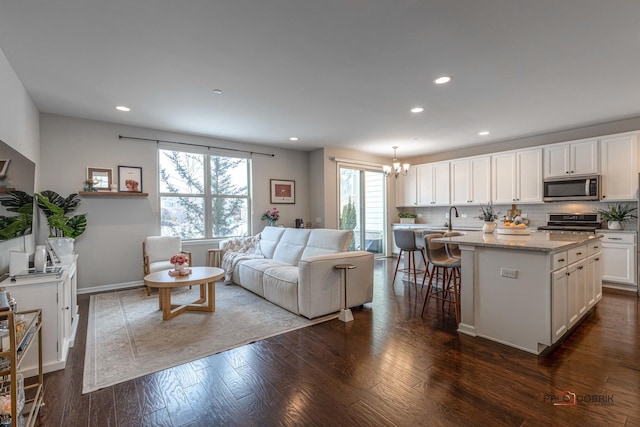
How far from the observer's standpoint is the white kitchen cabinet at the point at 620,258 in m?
4.50

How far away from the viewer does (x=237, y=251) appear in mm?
5457

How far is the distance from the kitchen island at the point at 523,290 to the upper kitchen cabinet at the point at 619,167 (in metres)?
2.51

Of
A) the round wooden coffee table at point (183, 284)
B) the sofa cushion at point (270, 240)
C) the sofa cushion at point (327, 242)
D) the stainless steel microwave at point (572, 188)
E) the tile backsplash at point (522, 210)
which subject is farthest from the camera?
the tile backsplash at point (522, 210)

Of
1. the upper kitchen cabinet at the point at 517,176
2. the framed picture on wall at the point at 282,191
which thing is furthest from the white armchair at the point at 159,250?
the upper kitchen cabinet at the point at 517,176

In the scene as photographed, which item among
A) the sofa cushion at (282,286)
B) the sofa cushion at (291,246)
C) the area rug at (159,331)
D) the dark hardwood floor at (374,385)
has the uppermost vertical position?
the sofa cushion at (291,246)

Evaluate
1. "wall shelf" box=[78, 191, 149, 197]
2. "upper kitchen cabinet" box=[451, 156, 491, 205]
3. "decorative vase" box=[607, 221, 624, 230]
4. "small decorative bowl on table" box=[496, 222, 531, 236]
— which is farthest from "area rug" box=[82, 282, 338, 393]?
"decorative vase" box=[607, 221, 624, 230]

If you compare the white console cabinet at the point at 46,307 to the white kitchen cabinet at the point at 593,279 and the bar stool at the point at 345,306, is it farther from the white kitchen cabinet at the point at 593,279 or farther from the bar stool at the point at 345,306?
the white kitchen cabinet at the point at 593,279

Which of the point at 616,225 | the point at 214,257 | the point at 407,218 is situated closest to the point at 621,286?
the point at 616,225

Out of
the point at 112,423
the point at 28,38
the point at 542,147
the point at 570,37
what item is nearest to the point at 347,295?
the point at 112,423

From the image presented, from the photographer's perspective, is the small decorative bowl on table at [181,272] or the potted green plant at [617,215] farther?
the potted green plant at [617,215]

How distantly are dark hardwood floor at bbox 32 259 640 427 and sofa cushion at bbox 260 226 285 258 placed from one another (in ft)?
7.50

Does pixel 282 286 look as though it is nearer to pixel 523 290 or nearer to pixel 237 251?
pixel 237 251

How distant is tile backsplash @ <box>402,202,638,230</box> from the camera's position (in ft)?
17.3

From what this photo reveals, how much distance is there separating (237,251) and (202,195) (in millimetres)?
1286
